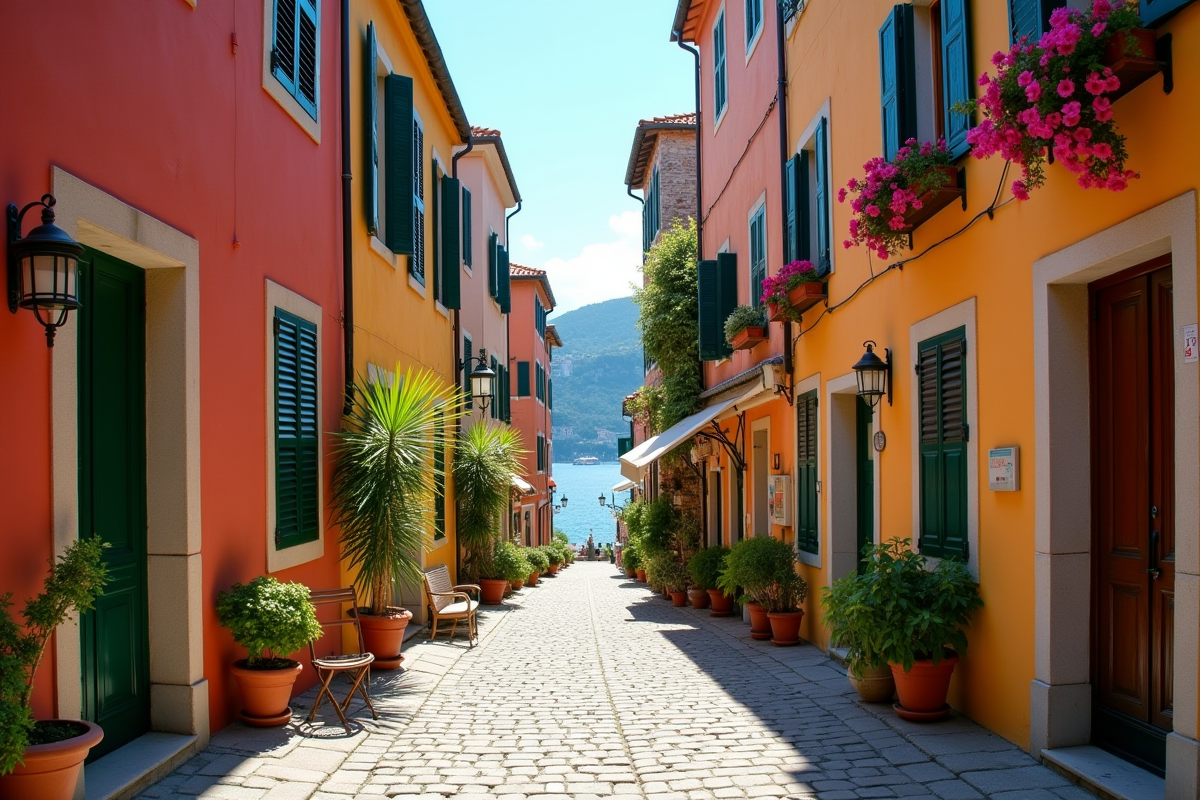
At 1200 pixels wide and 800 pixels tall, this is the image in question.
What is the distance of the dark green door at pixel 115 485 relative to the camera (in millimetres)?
4988

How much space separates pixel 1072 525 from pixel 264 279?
17.7 feet

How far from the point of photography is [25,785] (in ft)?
12.1

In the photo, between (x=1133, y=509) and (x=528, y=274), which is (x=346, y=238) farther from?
(x=528, y=274)

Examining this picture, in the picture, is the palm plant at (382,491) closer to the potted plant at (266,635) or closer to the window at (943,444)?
the potted plant at (266,635)

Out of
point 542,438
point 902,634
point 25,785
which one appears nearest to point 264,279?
point 25,785

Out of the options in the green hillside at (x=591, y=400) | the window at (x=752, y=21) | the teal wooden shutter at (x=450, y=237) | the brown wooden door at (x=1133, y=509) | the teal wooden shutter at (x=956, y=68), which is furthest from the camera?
the green hillside at (x=591, y=400)

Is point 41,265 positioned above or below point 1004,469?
above

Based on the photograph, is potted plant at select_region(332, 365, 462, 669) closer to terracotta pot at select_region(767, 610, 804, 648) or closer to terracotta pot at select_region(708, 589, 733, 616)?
terracotta pot at select_region(767, 610, 804, 648)

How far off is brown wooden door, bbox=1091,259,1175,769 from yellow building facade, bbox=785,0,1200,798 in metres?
0.01

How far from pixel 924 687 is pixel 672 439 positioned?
7.38 meters

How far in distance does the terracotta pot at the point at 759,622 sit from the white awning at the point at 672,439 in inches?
101

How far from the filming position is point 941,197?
654cm

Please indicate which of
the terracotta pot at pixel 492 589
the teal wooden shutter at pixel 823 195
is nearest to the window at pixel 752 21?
the teal wooden shutter at pixel 823 195

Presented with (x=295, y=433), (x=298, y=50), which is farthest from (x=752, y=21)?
(x=295, y=433)
